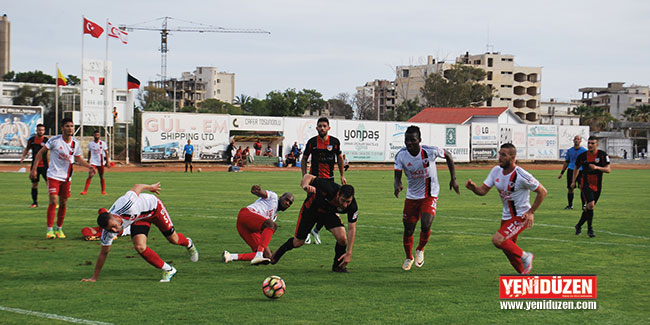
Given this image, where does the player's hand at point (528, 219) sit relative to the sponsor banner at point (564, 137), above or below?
below

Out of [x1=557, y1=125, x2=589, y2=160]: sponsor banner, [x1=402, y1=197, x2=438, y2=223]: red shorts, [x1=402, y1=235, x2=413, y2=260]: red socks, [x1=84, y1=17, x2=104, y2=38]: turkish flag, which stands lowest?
[x1=402, y1=235, x2=413, y2=260]: red socks

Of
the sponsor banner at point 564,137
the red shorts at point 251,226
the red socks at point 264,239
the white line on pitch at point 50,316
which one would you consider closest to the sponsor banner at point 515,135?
the sponsor banner at point 564,137

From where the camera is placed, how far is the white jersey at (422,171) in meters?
10.4

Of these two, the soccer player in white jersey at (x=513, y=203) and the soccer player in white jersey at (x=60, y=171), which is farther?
the soccer player in white jersey at (x=60, y=171)

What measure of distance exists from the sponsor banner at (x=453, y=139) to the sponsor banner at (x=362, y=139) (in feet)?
18.1

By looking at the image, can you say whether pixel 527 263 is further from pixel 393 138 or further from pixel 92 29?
pixel 393 138

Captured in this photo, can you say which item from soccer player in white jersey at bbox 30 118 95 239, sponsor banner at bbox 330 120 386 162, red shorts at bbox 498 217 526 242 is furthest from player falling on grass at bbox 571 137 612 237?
sponsor banner at bbox 330 120 386 162

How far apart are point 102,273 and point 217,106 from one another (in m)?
125

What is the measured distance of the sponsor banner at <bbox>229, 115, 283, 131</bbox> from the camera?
5022 centimetres

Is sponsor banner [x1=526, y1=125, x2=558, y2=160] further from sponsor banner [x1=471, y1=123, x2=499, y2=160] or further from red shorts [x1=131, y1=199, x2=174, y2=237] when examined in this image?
red shorts [x1=131, y1=199, x2=174, y2=237]

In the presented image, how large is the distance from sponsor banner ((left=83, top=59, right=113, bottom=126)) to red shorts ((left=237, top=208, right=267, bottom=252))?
36.5 metres

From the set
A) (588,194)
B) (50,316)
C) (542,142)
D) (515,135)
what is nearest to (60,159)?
(50,316)

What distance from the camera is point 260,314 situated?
7.32 meters

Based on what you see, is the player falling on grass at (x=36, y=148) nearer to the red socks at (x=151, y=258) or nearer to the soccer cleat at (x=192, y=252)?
the soccer cleat at (x=192, y=252)
